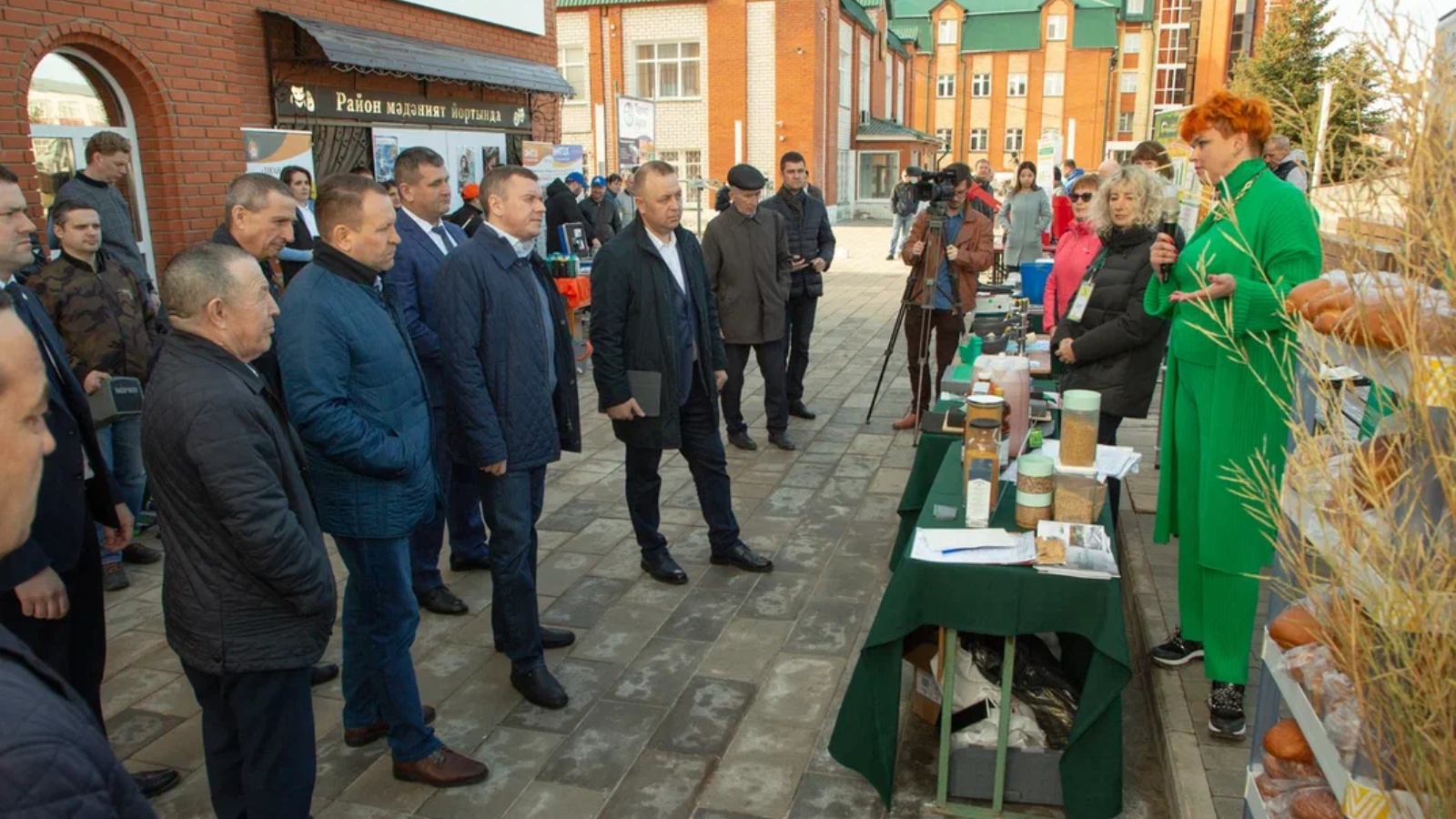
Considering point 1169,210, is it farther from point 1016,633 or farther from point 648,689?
point 648,689

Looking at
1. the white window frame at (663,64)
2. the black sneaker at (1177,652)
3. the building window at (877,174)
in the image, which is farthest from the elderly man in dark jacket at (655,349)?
the building window at (877,174)

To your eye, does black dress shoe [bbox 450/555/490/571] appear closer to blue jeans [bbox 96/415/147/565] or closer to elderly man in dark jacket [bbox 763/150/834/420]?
blue jeans [bbox 96/415/147/565]

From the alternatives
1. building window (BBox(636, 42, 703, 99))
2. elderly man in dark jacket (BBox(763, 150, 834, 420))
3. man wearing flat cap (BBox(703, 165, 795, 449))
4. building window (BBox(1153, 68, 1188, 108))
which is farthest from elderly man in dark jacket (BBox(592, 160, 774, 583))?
building window (BBox(1153, 68, 1188, 108))

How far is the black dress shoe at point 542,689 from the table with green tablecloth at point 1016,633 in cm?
115

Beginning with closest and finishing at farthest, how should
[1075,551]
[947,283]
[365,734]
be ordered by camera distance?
[1075,551]
[365,734]
[947,283]

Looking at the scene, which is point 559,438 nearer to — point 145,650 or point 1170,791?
point 145,650

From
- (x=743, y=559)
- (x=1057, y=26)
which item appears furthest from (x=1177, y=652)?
(x=1057, y=26)

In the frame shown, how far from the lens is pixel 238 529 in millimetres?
2260

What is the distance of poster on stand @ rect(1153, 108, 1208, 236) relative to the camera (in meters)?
3.68

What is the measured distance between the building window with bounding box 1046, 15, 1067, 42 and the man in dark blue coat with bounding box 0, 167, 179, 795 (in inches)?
2329

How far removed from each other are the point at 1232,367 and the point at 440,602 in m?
3.26

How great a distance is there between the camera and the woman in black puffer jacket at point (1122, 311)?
4215mm

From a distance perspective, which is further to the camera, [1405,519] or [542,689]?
[542,689]

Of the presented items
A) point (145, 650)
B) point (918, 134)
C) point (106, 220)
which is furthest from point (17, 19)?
point (918, 134)
